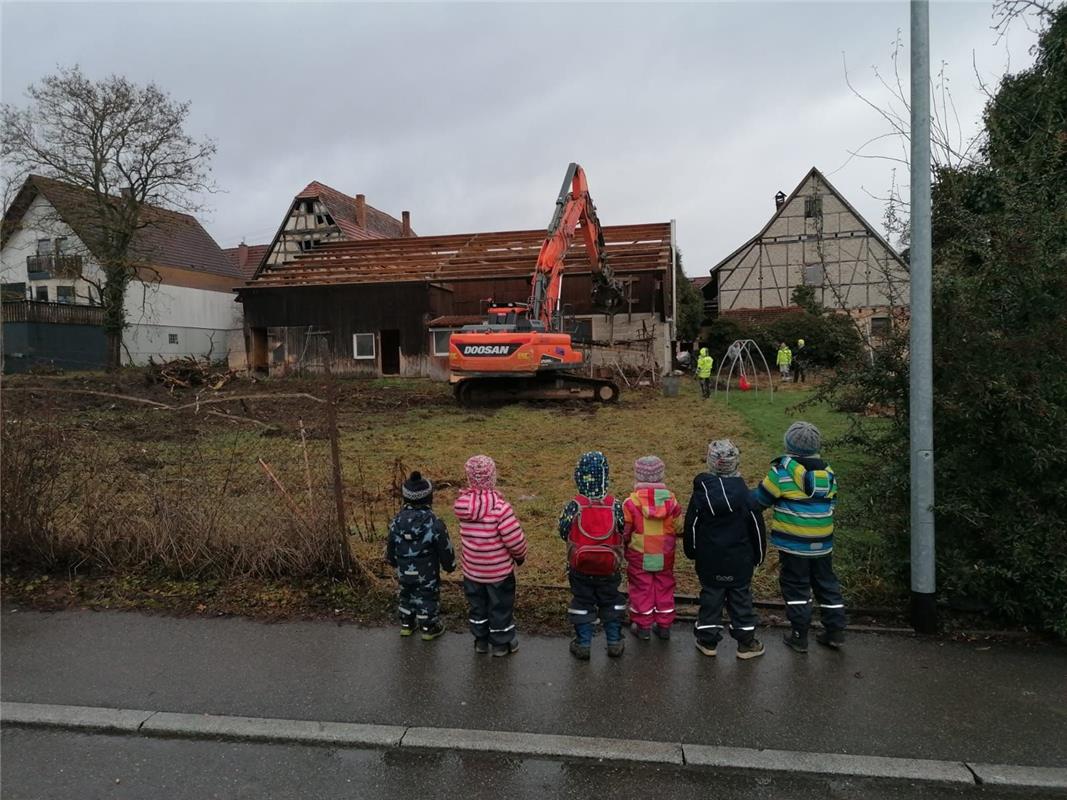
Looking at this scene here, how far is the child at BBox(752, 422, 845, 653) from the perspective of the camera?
4.24 m

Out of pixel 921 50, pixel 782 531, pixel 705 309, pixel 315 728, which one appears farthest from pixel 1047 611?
pixel 705 309

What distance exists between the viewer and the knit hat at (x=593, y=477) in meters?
4.15

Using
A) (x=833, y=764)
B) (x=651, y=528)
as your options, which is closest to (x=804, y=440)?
(x=651, y=528)

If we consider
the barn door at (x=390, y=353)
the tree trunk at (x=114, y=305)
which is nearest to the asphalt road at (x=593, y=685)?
the barn door at (x=390, y=353)

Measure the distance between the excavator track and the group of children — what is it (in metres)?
14.1

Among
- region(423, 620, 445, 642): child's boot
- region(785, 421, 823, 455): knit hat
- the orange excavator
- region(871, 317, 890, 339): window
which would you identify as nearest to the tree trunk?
the orange excavator

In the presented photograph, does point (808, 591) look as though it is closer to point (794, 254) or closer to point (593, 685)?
point (593, 685)

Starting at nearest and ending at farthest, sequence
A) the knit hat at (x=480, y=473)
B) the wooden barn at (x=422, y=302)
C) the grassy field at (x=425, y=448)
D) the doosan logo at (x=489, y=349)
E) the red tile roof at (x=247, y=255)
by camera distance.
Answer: the knit hat at (x=480, y=473) < the grassy field at (x=425, y=448) < the doosan logo at (x=489, y=349) < the wooden barn at (x=422, y=302) < the red tile roof at (x=247, y=255)

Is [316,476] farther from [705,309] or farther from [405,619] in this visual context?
[705,309]

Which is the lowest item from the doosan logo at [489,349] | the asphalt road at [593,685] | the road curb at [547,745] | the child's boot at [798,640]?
the road curb at [547,745]

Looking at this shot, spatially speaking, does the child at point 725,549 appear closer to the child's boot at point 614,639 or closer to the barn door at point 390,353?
the child's boot at point 614,639

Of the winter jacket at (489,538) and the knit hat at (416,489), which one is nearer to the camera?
the winter jacket at (489,538)

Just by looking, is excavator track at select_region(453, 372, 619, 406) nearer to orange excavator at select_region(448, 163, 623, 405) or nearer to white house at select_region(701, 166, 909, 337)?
orange excavator at select_region(448, 163, 623, 405)

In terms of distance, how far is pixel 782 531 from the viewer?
14.3ft
